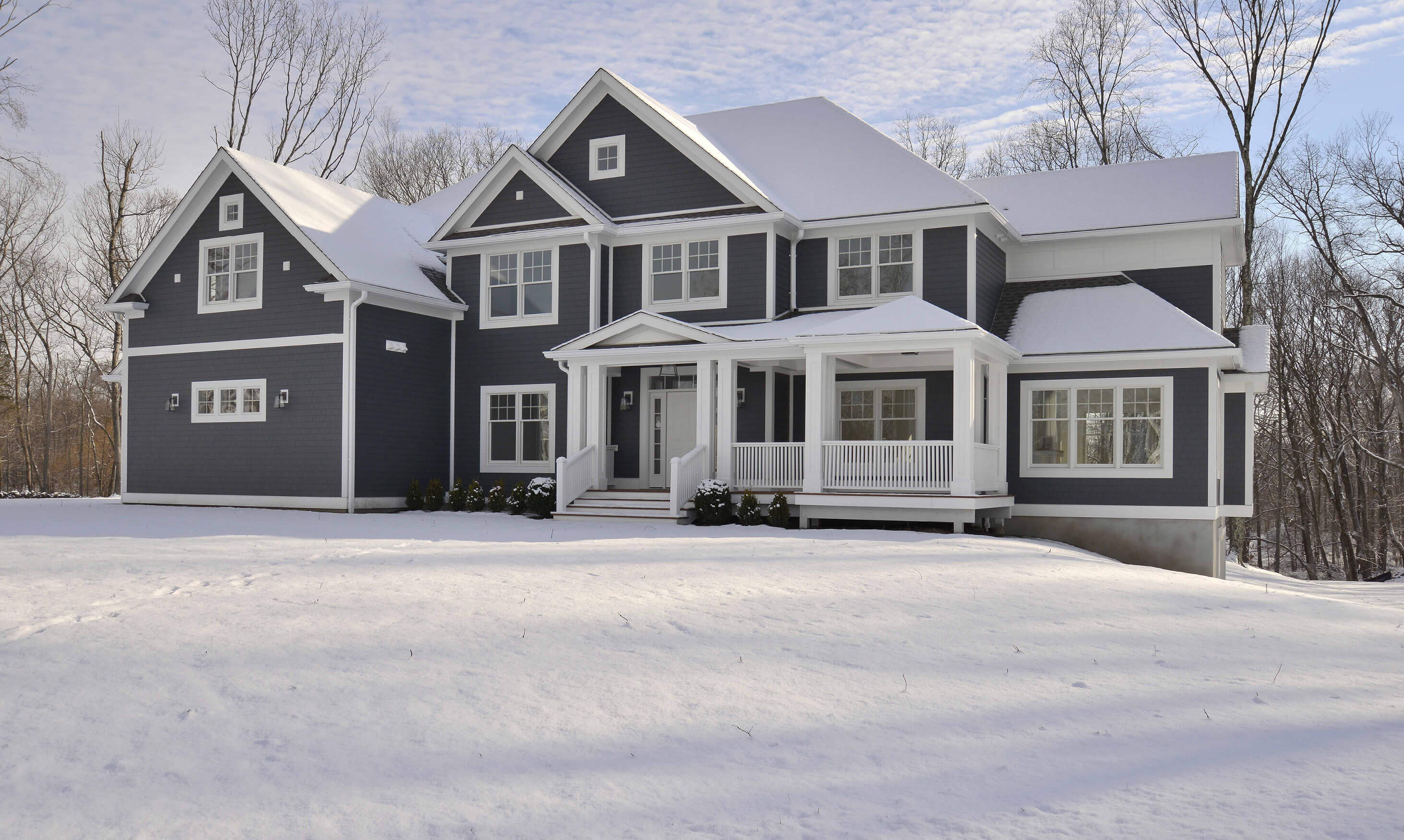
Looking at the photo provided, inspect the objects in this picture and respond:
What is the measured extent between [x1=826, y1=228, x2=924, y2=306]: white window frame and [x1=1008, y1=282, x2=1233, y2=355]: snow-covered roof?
6.26 feet

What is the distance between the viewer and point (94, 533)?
46.5 feet

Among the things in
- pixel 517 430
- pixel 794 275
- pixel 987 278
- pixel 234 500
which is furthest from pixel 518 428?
pixel 987 278

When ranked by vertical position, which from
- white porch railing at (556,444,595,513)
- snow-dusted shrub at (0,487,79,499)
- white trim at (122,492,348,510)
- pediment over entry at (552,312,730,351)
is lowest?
snow-dusted shrub at (0,487,79,499)

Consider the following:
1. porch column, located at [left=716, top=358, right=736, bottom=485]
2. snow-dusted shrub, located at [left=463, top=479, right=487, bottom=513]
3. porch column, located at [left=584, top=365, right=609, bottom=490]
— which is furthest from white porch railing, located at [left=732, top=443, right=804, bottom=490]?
snow-dusted shrub, located at [left=463, top=479, right=487, bottom=513]

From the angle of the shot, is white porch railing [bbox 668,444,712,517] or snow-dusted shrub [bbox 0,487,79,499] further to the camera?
snow-dusted shrub [bbox 0,487,79,499]

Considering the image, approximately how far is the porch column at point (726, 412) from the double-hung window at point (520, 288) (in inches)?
174

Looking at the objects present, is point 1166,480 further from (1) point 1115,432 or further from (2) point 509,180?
(2) point 509,180

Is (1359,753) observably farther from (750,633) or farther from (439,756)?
(439,756)

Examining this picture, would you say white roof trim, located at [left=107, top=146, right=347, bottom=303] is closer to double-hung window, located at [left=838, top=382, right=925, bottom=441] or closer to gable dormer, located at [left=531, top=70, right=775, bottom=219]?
gable dormer, located at [left=531, top=70, right=775, bottom=219]

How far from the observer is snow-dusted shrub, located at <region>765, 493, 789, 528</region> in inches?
655

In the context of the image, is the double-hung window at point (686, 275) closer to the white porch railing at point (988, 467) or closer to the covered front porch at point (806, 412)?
the covered front porch at point (806, 412)

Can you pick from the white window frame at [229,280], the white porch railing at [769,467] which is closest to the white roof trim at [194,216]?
the white window frame at [229,280]

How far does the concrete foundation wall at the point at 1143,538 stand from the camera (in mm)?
Result: 17203

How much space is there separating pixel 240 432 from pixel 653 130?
9601 mm
